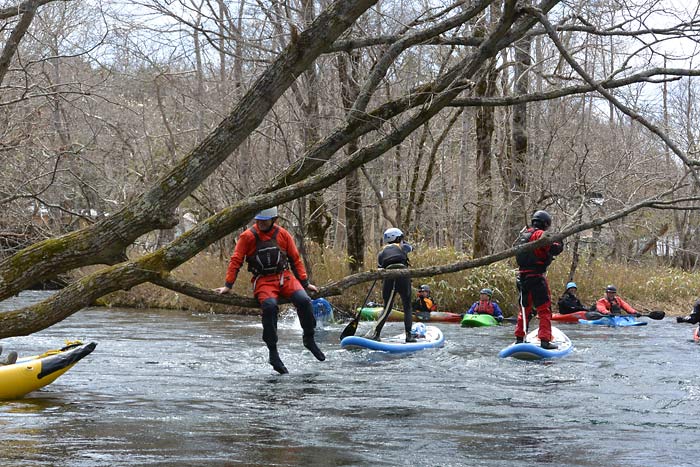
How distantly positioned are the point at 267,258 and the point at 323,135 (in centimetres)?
874

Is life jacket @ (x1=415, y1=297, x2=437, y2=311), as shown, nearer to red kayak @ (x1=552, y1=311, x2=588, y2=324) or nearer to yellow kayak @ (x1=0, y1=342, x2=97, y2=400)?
red kayak @ (x1=552, y1=311, x2=588, y2=324)

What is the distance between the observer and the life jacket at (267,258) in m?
10.2

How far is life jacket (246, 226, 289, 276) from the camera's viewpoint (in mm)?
10203

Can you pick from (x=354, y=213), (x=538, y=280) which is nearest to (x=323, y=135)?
(x=354, y=213)

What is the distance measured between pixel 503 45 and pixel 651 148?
634 inches

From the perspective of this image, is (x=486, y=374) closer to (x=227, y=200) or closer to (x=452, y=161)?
(x=227, y=200)

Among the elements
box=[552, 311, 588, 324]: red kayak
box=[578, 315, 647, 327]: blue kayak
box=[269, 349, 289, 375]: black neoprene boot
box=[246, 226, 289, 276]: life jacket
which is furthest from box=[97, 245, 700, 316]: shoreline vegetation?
box=[246, 226, 289, 276]: life jacket

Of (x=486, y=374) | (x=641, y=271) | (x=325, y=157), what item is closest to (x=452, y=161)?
(x=641, y=271)

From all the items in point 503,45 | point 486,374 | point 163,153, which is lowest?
point 486,374

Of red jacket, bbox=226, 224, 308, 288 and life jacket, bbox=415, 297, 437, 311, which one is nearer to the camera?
red jacket, bbox=226, 224, 308, 288

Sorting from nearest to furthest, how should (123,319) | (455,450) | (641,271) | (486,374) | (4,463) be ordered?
(4,463) → (455,450) → (486,374) → (123,319) → (641,271)

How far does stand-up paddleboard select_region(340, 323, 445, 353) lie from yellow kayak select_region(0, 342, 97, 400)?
14.2 ft

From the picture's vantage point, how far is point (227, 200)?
20922 mm

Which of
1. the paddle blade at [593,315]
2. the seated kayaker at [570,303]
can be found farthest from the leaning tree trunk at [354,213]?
the paddle blade at [593,315]
